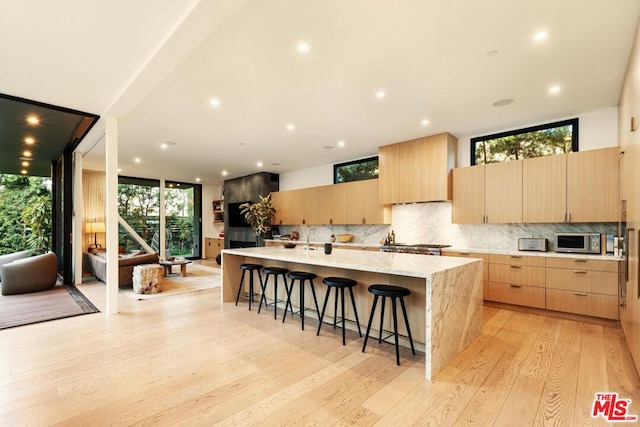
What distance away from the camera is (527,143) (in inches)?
188

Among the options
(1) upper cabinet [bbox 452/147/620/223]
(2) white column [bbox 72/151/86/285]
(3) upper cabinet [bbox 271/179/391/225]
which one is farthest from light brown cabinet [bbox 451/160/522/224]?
(2) white column [bbox 72/151/86/285]

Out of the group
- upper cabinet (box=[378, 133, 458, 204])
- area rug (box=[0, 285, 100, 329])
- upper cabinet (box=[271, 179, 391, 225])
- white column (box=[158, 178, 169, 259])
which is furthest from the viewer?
white column (box=[158, 178, 169, 259])

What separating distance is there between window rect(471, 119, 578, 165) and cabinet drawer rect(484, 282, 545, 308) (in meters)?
2.05

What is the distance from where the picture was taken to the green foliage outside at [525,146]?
14.8 feet

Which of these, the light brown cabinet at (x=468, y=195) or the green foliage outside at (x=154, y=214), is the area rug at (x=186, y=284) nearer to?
the green foliage outside at (x=154, y=214)

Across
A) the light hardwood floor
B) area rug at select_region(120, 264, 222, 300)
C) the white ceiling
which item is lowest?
area rug at select_region(120, 264, 222, 300)

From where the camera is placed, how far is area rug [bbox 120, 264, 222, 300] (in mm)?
5387

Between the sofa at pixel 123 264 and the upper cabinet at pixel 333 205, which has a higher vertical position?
the upper cabinet at pixel 333 205

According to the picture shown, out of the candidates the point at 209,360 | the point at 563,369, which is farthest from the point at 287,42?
the point at 563,369

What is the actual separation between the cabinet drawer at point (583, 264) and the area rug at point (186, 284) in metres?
5.57

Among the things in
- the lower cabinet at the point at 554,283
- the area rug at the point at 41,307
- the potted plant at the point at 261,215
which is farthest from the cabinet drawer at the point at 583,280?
the area rug at the point at 41,307

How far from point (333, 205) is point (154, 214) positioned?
631 centimetres

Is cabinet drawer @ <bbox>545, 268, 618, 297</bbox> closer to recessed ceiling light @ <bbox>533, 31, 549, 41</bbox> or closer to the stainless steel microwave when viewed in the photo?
the stainless steel microwave

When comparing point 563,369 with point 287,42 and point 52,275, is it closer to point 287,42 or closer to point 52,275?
point 287,42
